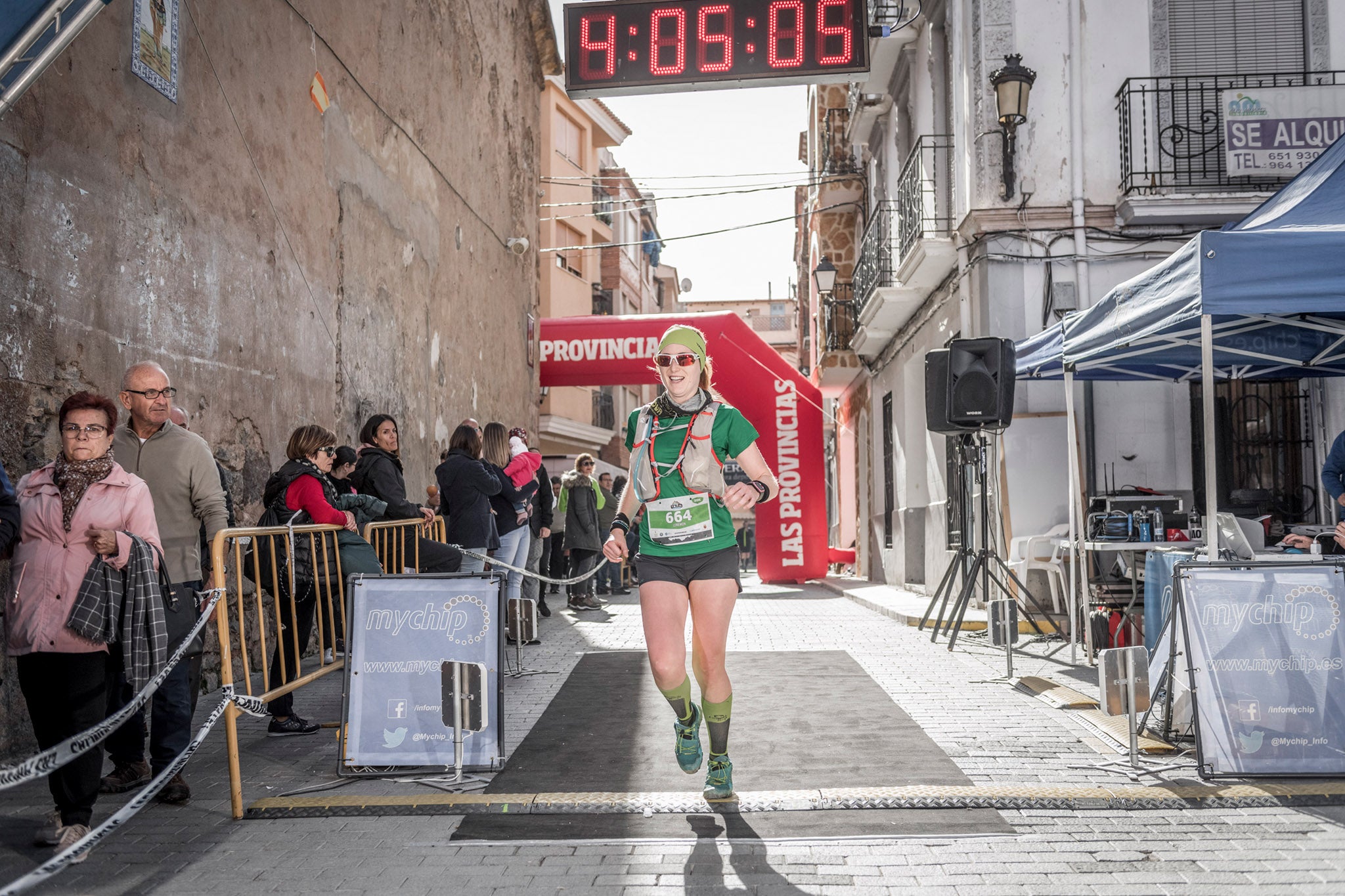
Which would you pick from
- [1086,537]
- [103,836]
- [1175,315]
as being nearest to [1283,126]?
[1086,537]

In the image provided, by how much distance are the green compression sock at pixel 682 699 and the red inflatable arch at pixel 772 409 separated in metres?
13.3

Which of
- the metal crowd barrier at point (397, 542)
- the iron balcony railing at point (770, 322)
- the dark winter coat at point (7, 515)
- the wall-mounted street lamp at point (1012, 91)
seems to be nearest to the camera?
the dark winter coat at point (7, 515)

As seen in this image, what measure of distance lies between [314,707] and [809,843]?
4158mm

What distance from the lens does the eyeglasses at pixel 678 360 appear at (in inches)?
193

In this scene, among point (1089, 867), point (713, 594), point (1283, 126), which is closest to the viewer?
point (1089, 867)

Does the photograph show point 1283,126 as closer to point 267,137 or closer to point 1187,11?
point 1187,11

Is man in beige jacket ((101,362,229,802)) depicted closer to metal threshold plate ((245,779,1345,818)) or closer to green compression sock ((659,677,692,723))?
metal threshold plate ((245,779,1345,818))

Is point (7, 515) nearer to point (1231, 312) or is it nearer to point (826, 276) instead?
point (1231, 312)

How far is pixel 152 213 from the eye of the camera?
735 centimetres

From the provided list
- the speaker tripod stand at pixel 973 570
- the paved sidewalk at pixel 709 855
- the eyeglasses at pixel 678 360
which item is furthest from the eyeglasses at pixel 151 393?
the speaker tripod stand at pixel 973 570

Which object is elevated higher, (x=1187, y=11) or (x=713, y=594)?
(x=1187, y=11)

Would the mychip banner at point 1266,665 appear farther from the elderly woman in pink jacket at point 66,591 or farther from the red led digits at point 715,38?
the red led digits at point 715,38

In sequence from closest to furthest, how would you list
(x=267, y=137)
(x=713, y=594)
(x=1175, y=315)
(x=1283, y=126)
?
(x=713, y=594)
(x=1175, y=315)
(x=267, y=137)
(x=1283, y=126)

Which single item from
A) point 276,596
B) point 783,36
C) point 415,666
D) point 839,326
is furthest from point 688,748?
point 839,326
